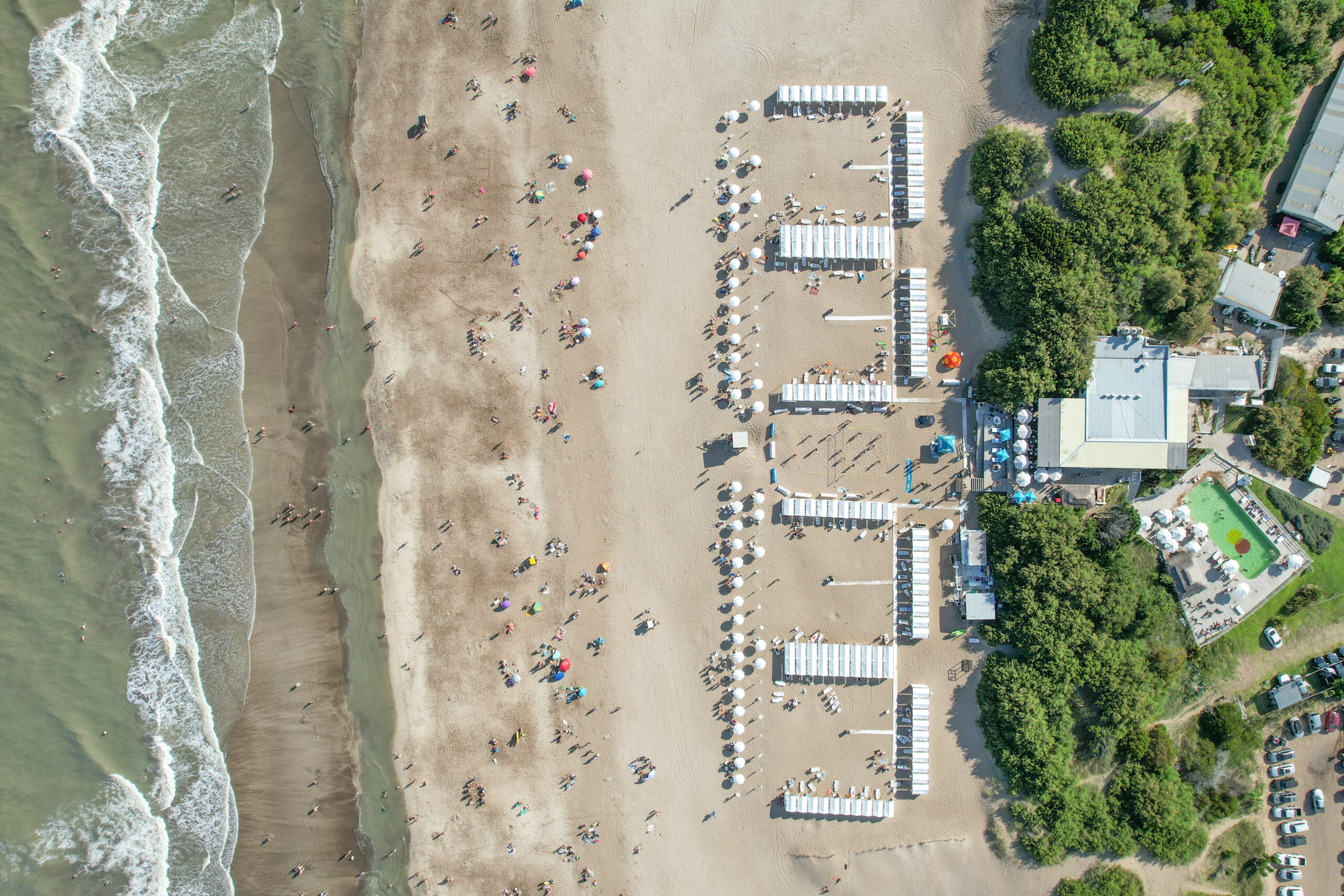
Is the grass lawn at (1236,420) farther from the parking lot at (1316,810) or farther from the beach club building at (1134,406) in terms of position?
the parking lot at (1316,810)

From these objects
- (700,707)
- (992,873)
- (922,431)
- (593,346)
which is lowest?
(992,873)

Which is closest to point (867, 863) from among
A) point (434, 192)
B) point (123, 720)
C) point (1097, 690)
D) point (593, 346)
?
point (1097, 690)

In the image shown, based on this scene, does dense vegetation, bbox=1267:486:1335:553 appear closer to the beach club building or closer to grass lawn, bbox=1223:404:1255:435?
grass lawn, bbox=1223:404:1255:435

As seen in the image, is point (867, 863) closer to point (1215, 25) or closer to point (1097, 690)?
point (1097, 690)

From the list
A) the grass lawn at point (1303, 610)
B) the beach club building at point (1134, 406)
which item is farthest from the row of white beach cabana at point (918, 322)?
the grass lawn at point (1303, 610)

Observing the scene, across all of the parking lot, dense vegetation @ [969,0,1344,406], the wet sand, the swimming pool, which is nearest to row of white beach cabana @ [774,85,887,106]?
dense vegetation @ [969,0,1344,406]

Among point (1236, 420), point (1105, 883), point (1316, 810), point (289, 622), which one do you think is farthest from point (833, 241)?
point (1316, 810)
